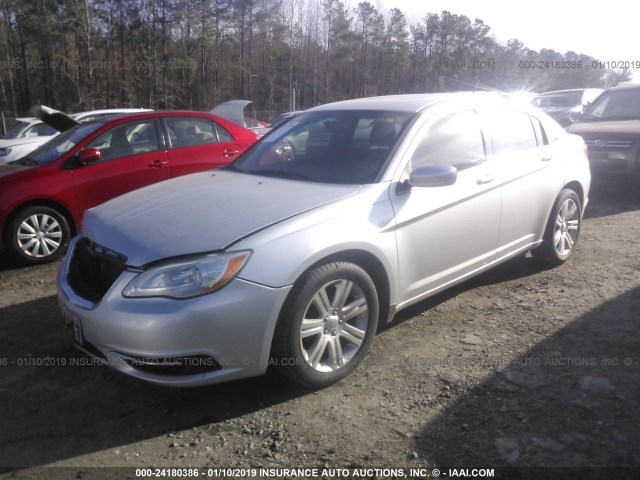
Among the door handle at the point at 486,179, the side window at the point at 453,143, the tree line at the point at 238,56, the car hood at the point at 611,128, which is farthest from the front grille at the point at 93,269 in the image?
the tree line at the point at 238,56

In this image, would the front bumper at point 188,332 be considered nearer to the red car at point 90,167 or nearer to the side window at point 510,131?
the side window at point 510,131

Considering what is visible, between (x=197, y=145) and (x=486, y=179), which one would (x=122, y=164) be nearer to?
(x=197, y=145)

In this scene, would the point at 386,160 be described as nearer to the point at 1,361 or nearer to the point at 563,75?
the point at 1,361

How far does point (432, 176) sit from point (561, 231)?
239cm

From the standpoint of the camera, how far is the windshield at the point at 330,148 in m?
3.70

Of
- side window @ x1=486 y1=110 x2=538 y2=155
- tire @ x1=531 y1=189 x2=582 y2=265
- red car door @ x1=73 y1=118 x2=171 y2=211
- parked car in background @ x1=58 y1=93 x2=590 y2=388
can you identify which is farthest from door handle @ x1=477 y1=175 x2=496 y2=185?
red car door @ x1=73 y1=118 x2=171 y2=211

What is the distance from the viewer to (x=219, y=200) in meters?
3.46

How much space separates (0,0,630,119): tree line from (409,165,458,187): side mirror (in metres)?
27.0

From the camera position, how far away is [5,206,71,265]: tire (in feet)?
18.5

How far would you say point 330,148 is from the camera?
4012 millimetres

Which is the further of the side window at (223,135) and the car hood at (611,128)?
the car hood at (611,128)

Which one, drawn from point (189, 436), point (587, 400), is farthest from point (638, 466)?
point (189, 436)

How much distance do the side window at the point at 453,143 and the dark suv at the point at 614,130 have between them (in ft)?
16.6

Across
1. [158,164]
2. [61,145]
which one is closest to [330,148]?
[158,164]
